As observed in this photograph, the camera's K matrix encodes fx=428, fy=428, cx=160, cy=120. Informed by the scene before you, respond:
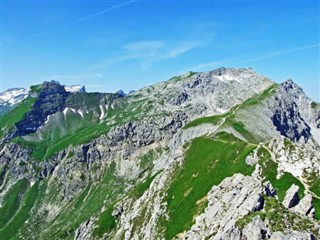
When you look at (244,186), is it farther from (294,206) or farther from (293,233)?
(293,233)

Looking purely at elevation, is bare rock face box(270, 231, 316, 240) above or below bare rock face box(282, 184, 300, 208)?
below

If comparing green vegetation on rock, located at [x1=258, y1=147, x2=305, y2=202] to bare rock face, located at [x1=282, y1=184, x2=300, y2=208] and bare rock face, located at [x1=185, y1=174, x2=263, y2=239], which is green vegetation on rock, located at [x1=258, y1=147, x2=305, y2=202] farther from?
bare rock face, located at [x1=282, y1=184, x2=300, y2=208]

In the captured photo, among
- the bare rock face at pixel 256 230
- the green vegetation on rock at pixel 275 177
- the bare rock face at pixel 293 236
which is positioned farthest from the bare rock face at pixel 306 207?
the bare rock face at pixel 293 236

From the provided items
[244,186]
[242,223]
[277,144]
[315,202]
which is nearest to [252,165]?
[277,144]

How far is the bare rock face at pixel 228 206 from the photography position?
4646 inches

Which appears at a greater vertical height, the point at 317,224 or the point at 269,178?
the point at 269,178

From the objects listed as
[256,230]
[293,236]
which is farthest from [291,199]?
[293,236]

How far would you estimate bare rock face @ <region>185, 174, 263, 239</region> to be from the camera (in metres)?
118

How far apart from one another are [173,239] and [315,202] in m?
65.7

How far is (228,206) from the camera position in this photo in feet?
447

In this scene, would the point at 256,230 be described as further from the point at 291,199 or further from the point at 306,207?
the point at 291,199

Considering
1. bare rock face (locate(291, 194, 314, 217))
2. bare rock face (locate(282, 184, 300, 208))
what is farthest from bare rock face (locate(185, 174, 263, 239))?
bare rock face (locate(291, 194, 314, 217))

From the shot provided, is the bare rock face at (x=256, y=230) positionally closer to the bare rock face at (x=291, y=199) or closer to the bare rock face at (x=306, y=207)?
the bare rock face at (x=306, y=207)

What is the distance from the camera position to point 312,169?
173 meters
